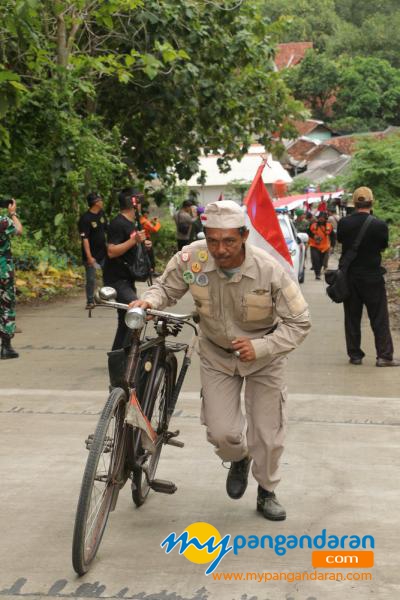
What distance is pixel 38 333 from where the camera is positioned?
42.2 feet

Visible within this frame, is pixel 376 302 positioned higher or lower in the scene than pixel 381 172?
lower

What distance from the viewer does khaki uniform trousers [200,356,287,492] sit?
5148mm

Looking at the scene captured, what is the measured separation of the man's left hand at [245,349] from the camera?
16.2 feet

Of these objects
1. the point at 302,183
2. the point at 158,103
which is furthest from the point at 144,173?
the point at 302,183

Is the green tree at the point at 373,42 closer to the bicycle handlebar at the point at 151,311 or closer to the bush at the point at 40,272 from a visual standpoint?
the bush at the point at 40,272

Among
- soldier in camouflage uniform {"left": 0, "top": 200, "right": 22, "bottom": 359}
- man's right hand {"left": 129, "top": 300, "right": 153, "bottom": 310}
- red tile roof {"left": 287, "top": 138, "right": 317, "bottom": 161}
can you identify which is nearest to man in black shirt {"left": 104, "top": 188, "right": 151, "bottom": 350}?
soldier in camouflage uniform {"left": 0, "top": 200, "right": 22, "bottom": 359}

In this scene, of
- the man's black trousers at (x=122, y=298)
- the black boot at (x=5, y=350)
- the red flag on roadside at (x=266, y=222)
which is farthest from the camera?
the black boot at (x=5, y=350)

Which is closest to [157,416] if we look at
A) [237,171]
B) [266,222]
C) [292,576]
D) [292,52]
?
[292,576]

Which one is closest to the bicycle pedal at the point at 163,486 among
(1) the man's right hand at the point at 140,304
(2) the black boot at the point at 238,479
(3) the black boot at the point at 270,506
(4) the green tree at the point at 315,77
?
(2) the black boot at the point at 238,479

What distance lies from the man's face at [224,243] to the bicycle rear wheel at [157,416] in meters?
0.79

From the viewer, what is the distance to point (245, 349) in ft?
16.2

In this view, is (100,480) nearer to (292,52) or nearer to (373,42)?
(373,42)

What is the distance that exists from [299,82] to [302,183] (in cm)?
2570

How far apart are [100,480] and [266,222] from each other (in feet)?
10.0
